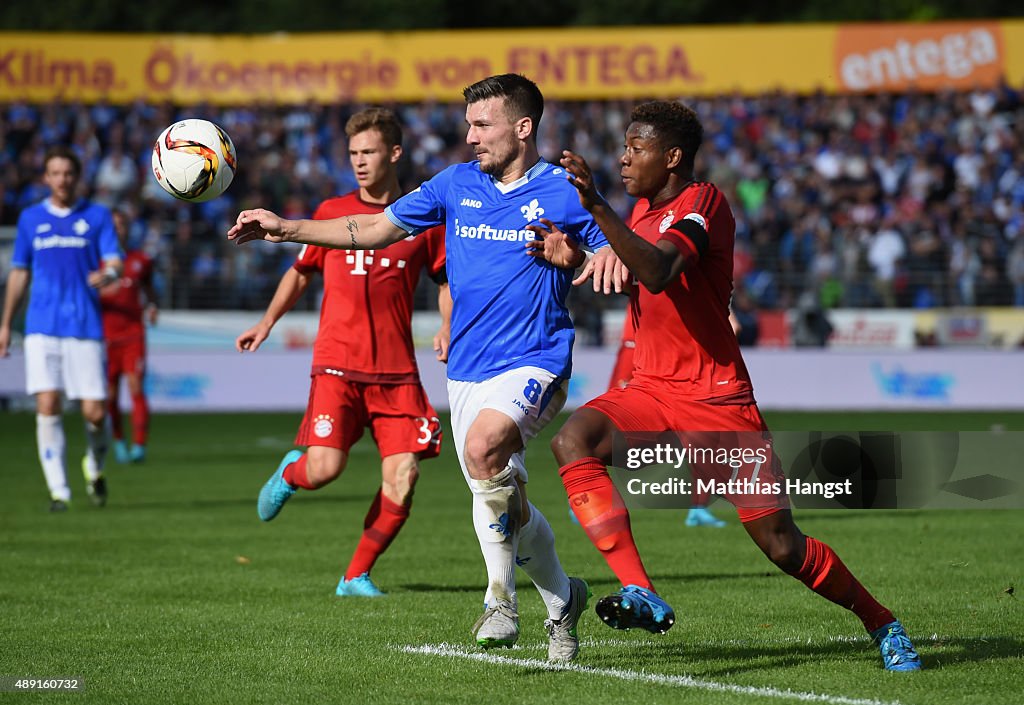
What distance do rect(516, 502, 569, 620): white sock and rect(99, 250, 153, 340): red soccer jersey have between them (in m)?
11.3

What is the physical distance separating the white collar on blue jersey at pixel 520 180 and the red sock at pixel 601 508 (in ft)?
4.08

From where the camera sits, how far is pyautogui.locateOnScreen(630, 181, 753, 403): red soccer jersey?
5.86 metres

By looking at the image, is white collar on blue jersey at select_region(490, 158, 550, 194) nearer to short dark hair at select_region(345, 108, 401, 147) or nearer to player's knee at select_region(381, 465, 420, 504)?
→ short dark hair at select_region(345, 108, 401, 147)

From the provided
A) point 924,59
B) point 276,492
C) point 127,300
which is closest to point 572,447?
point 276,492

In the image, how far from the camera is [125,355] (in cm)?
1678

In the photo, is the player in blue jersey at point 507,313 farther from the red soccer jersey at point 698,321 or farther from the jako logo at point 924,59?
the jako logo at point 924,59

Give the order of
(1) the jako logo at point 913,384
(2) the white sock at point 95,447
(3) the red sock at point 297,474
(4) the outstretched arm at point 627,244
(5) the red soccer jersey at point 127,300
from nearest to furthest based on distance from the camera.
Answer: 1. (4) the outstretched arm at point 627,244
2. (3) the red sock at point 297,474
3. (2) the white sock at point 95,447
4. (5) the red soccer jersey at point 127,300
5. (1) the jako logo at point 913,384

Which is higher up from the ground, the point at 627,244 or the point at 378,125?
the point at 378,125

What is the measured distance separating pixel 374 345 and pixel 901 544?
159 inches

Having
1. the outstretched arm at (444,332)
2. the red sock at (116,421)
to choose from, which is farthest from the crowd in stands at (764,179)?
the outstretched arm at (444,332)

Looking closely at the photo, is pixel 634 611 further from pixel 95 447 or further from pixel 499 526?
pixel 95 447

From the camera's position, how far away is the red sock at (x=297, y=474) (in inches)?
325

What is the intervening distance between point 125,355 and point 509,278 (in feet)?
37.4

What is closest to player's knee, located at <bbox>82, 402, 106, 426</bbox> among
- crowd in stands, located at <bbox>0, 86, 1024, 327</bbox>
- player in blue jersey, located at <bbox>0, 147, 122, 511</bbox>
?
player in blue jersey, located at <bbox>0, 147, 122, 511</bbox>
